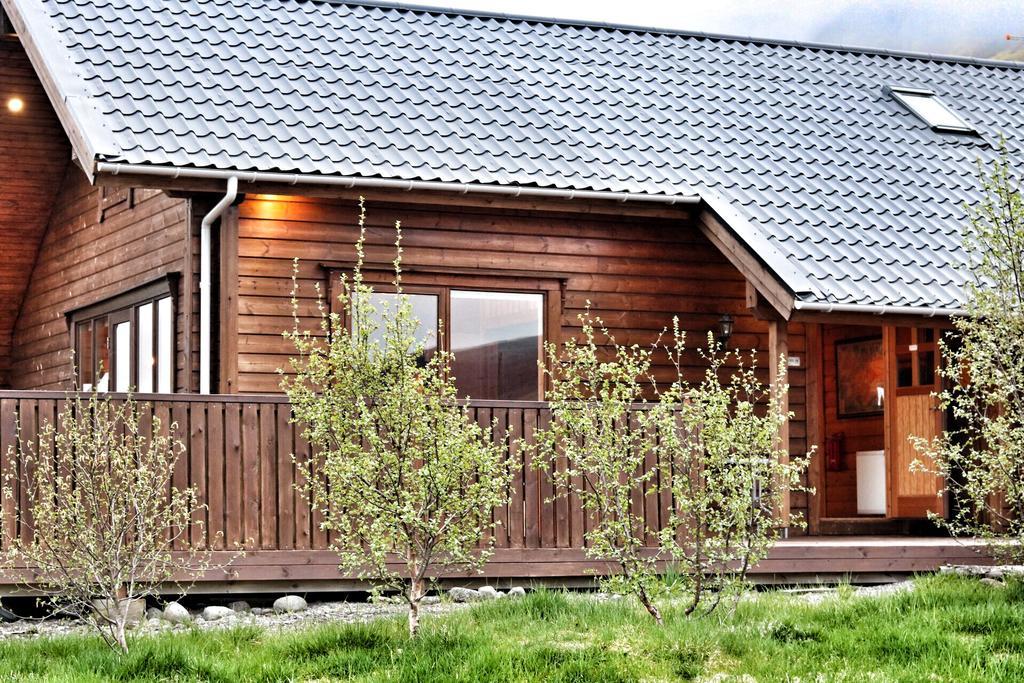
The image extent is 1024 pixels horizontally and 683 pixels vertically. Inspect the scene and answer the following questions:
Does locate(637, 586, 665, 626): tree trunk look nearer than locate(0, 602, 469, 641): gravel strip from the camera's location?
Yes

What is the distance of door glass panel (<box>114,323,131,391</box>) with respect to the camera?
46.6 ft

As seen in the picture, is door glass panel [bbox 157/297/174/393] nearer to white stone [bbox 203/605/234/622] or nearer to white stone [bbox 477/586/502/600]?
white stone [bbox 203/605/234/622]

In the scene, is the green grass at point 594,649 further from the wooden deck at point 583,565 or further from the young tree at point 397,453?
the wooden deck at point 583,565

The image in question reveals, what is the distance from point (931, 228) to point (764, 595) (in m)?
5.19

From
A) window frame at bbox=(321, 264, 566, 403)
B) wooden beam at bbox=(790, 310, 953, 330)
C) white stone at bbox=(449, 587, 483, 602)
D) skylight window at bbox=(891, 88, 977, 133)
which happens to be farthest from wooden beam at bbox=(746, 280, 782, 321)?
skylight window at bbox=(891, 88, 977, 133)

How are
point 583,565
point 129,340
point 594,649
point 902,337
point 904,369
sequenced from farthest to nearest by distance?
point 902,337, point 904,369, point 129,340, point 583,565, point 594,649

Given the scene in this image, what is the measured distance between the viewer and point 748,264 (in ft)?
39.5

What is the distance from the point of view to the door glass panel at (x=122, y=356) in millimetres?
14195

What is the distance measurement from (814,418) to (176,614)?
6847 millimetres

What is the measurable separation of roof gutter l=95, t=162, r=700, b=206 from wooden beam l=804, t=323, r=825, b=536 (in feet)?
7.93

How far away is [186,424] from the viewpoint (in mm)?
9930

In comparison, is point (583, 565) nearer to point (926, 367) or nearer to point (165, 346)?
point (165, 346)

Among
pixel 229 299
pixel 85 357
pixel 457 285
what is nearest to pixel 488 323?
pixel 457 285

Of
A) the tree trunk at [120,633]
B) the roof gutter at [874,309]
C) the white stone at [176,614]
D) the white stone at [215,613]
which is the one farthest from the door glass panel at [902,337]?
the tree trunk at [120,633]
